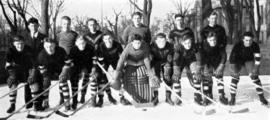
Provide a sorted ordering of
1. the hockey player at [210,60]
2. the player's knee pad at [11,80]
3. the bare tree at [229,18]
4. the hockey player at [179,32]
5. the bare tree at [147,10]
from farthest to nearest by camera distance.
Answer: the bare tree at [229,18] < the bare tree at [147,10] < the hockey player at [179,32] < the hockey player at [210,60] < the player's knee pad at [11,80]

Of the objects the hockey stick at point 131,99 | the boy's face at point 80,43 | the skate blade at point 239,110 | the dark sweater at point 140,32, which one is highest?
the dark sweater at point 140,32

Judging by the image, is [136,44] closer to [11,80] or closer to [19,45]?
[19,45]

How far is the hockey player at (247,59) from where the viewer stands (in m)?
5.19

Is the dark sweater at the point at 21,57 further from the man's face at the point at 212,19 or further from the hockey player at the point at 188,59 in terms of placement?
the man's face at the point at 212,19

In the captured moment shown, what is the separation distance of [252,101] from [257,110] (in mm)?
769

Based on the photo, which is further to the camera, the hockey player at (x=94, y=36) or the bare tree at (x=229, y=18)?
the bare tree at (x=229, y=18)

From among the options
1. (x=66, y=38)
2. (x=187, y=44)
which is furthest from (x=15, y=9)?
(x=187, y=44)

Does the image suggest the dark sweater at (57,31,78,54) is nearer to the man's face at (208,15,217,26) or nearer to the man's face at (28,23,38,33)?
the man's face at (28,23,38,33)

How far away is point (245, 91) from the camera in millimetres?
6918

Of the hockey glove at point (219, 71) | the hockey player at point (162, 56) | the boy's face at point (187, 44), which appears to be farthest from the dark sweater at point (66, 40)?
the hockey glove at point (219, 71)

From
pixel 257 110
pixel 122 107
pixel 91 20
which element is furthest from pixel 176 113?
pixel 91 20

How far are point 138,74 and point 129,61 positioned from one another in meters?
0.28

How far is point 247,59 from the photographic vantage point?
5.28 m

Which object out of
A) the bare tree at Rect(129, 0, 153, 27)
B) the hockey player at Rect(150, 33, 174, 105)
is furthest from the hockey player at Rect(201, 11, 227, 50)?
the bare tree at Rect(129, 0, 153, 27)
